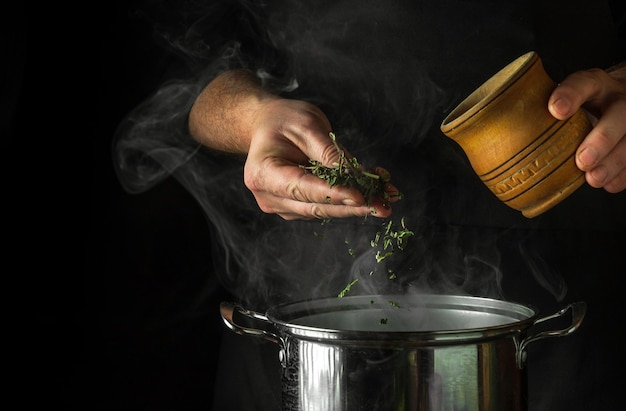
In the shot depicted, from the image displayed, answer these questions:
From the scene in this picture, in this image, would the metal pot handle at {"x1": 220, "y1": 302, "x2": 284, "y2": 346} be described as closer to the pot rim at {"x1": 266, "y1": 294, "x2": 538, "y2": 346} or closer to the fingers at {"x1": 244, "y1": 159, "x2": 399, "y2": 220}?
the pot rim at {"x1": 266, "y1": 294, "x2": 538, "y2": 346}

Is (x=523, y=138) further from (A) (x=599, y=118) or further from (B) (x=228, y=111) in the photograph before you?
(B) (x=228, y=111)

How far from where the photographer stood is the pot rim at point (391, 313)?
92 cm

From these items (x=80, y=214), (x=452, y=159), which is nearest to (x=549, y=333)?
(x=452, y=159)

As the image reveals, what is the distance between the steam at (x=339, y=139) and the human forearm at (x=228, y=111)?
7 cm

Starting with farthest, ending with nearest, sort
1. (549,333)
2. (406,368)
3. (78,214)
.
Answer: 1. (78,214)
2. (549,333)
3. (406,368)

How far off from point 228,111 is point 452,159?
0.58 m

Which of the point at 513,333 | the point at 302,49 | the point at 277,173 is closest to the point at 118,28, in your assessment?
the point at 302,49

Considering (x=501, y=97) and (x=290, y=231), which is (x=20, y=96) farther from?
(x=501, y=97)

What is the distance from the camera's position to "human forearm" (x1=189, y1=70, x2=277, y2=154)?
1.73 metres

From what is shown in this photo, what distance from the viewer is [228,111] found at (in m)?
1.80

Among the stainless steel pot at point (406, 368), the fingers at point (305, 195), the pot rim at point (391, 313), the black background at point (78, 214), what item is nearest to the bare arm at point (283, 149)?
the fingers at point (305, 195)

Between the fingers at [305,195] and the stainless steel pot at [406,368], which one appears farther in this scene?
the fingers at [305,195]

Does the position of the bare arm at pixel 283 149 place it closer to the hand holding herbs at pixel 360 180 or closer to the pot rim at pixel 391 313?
the hand holding herbs at pixel 360 180

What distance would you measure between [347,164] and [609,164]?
456mm
